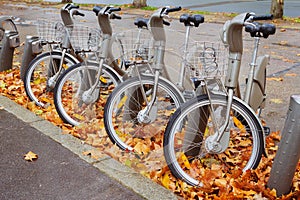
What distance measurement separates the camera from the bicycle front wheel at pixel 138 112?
3.75 metres

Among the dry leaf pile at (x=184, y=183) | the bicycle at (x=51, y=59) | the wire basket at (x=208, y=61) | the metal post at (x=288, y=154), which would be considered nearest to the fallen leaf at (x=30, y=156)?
the dry leaf pile at (x=184, y=183)

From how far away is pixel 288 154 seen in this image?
9.59ft

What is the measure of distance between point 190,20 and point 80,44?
124 cm

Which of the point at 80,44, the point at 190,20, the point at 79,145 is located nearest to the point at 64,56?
the point at 80,44

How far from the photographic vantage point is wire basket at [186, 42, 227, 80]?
320 centimetres

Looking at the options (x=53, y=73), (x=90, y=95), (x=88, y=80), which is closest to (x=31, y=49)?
(x=53, y=73)

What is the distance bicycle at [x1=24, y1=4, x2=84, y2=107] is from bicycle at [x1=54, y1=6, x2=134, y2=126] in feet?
1.07

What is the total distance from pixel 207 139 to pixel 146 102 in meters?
0.75

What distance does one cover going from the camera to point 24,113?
15.4 feet

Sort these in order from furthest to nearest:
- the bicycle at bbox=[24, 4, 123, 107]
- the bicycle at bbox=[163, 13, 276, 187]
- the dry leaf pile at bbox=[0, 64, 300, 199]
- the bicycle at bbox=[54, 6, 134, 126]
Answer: the bicycle at bbox=[24, 4, 123, 107] < the bicycle at bbox=[54, 6, 134, 126] < the bicycle at bbox=[163, 13, 276, 187] < the dry leaf pile at bbox=[0, 64, 300, 199]

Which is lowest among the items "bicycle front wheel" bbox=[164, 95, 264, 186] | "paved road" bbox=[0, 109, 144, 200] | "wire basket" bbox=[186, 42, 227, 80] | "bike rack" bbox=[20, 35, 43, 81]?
"paved road" bbox=[0, 109, 144, 200]

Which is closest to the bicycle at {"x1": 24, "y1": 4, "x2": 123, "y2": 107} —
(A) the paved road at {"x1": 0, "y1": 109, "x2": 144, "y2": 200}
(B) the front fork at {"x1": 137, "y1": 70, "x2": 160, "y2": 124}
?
(B) the front fork at {"x1": 137, "y1": 70, "x2": 160, "y2": 124}

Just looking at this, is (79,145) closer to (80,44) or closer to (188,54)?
(80,44)

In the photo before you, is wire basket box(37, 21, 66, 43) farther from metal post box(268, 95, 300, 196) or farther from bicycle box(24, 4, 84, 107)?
metal post box(268, 95, 300, 196)
